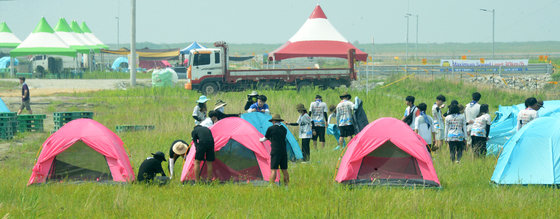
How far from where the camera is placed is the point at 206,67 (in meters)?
30.7

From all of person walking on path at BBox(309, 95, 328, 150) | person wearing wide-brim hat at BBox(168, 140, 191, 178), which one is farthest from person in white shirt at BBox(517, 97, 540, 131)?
person wearing wide-brim hat at BBox(168, 140, 191, 178)

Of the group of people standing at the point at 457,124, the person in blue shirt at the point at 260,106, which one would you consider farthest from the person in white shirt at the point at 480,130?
the person in blue shirt at the point at 260,106

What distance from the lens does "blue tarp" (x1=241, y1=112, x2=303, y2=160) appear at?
13492 mm

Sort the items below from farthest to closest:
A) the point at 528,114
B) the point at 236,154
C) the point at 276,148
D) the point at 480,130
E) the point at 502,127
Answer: the point at 502,127 < the point at 480,130 < the point at 528,114 < the point at 236,154 < the point at 276,148

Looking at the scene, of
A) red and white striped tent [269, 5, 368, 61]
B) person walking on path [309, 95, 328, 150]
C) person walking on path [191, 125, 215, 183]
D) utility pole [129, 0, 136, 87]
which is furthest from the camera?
utility pole [129, 0, 136, 87]

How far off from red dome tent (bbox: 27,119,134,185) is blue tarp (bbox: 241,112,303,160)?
3248 mm

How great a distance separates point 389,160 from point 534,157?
92.3 inches

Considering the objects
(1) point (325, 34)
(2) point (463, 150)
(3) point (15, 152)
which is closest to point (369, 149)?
(2) point (463, 150)

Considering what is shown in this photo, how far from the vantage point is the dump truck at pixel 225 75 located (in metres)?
30.7

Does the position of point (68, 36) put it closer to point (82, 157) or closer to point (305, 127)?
point (305, 127)

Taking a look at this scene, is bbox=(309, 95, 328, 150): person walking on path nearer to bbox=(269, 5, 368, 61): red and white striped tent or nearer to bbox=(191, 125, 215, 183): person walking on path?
bbox=(191, 125, 215, 183): person walking on path

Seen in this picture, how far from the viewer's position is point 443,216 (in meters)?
8.50

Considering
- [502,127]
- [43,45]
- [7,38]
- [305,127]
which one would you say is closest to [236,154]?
[305,127]

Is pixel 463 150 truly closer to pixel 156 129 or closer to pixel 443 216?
pixel 443 216
